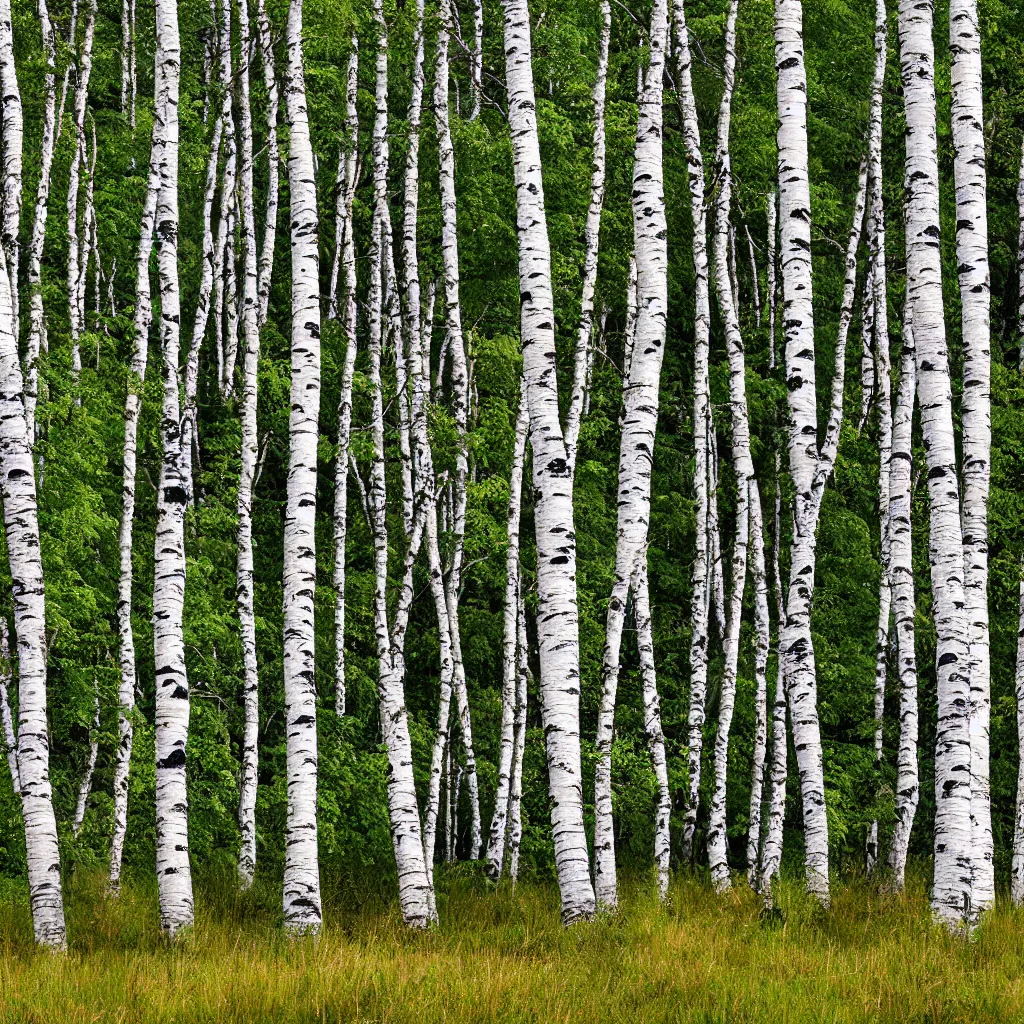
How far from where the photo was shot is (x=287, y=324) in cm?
2345

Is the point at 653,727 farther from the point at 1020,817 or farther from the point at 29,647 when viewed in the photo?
Answer: the point at 29,647

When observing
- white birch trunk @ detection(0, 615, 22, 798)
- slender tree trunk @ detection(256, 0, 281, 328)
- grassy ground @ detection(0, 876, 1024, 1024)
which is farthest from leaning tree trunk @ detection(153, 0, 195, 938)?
white birch trunk @ detection(0, 615, 22, 798)

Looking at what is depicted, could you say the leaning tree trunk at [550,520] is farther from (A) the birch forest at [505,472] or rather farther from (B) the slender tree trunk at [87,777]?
(B) the slender tree trunk at [87,777]

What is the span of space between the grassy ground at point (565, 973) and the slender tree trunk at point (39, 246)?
5.38 metres

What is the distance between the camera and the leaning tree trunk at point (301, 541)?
352 inches

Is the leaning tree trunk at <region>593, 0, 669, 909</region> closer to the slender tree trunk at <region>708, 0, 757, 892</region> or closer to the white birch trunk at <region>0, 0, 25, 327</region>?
the slender tree trunk at <region>708, 0, 757, 892</region>

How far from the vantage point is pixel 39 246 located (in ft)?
48.6

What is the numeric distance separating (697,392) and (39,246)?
8695 mm

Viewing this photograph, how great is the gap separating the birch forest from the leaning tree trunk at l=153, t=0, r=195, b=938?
0.04m

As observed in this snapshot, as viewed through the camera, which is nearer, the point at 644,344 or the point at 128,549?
the point at 644,344

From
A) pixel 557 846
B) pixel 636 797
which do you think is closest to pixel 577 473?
pixel 636 797

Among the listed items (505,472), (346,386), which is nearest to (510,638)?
(346,386)

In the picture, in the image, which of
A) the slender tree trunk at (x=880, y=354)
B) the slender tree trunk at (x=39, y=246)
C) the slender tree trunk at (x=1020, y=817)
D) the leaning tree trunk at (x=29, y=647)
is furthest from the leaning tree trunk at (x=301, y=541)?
the slender tree trunk at (x=880, y=354)

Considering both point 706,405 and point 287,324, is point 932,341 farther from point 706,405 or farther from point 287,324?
point 287,324
